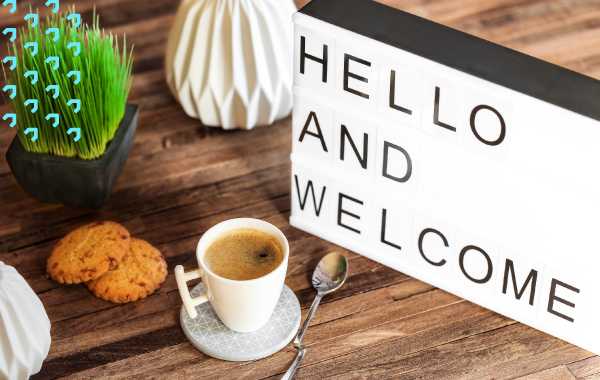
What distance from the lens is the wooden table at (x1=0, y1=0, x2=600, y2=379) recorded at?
4.20 ft

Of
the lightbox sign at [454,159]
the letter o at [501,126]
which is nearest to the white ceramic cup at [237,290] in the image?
the lightbox sign at [454,159]

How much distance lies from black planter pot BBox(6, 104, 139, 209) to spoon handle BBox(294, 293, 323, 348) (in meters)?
0.37

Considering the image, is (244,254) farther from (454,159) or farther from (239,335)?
(454,159)

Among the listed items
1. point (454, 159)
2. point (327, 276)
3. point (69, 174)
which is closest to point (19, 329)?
point (69, 174)

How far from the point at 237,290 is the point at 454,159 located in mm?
327

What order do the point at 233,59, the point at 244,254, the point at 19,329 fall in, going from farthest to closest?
the point at 233,59 → the point at 244,254 → the point at 19,329

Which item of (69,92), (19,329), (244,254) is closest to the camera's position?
(19,329)

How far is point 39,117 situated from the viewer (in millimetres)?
1400

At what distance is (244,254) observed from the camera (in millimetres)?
1283

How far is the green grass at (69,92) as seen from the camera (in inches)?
54.1

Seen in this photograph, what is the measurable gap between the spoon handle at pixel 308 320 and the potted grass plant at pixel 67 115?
1.21 feet

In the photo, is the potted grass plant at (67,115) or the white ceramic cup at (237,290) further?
the potted grass plant at (67,115)

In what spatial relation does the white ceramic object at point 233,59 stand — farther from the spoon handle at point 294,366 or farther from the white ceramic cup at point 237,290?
the spoon handle at point 294,366

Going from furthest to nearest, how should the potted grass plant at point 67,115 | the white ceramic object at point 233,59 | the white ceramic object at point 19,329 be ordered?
the white ceramic object at point 233,59 < the potted grass plant at point 67,115 < the white ceramic object at point 19,329
